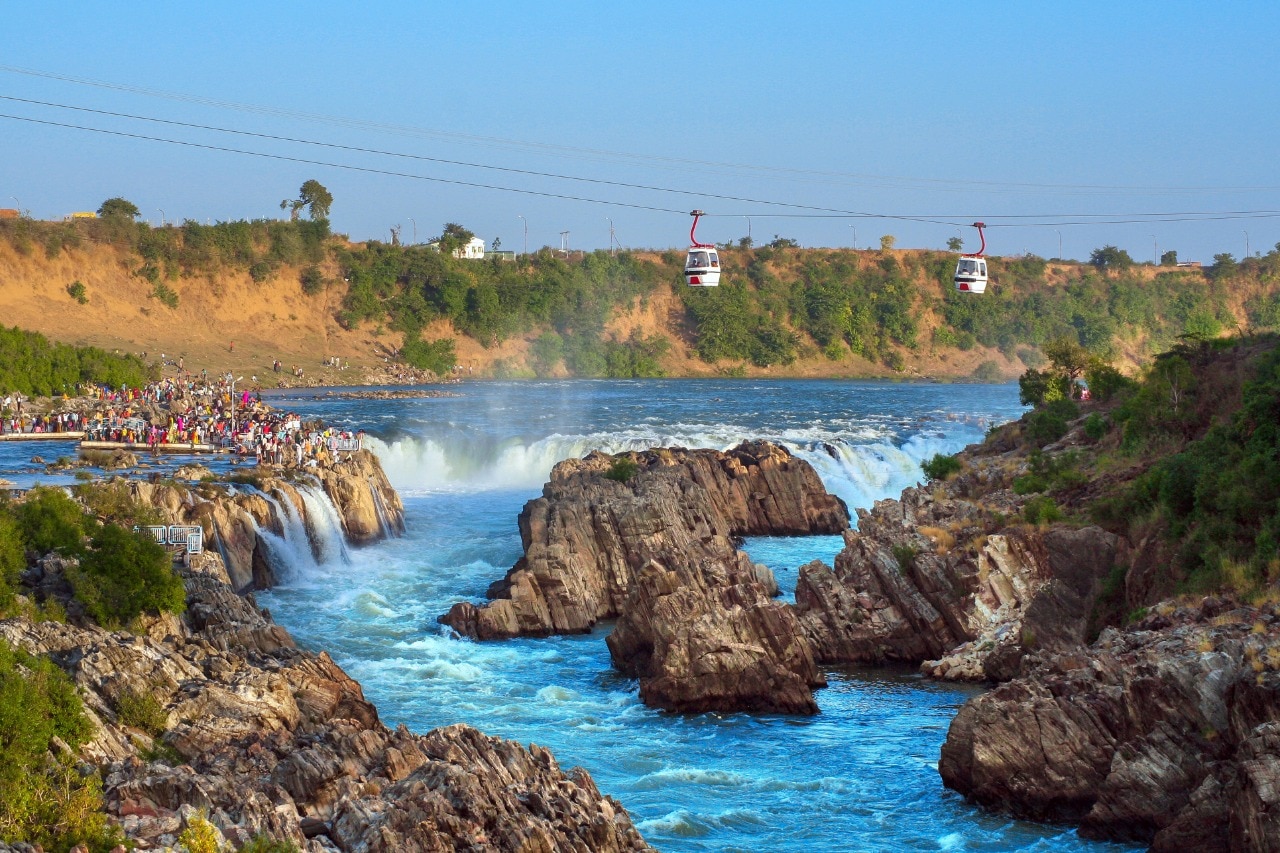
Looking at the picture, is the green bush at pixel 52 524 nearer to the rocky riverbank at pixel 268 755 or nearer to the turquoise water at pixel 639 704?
the rocky riverbank at pixel 268 755

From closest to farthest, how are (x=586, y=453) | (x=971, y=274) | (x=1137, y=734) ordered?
(x=1137, y=734) < (x=971, y=274) < (x=586, y=453)

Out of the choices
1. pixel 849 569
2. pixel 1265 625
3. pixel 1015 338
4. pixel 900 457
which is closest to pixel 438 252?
pixel 1015 338

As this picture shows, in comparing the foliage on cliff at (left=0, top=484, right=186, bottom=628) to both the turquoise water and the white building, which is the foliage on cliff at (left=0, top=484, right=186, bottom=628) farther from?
the white building

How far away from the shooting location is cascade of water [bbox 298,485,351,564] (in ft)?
107

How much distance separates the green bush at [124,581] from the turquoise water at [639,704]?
3355mm

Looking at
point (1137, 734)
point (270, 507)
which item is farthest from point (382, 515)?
point (1137, 734)

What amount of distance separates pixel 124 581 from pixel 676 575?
797cm

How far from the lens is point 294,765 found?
14180mm

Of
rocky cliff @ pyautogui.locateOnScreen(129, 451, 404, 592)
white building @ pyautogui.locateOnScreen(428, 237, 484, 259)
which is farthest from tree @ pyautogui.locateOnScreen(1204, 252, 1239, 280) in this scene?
rocky cliff @ pyautogui.locateOnScreen(129, 451, 404, 592)

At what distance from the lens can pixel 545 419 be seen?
64188 mm

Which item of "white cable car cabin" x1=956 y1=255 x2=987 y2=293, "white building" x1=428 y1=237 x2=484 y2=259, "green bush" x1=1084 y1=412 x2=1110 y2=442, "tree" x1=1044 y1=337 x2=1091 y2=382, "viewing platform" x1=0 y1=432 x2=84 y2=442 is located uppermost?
"white building" x1=428 y1=237 x2=484 y2=259

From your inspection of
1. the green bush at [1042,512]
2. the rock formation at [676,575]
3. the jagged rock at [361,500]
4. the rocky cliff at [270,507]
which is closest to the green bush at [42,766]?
the rock formation at [676,575]

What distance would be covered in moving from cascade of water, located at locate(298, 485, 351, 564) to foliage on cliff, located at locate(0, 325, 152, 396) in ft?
85.4

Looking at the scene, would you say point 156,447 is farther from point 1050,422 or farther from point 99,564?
point 1050,422
